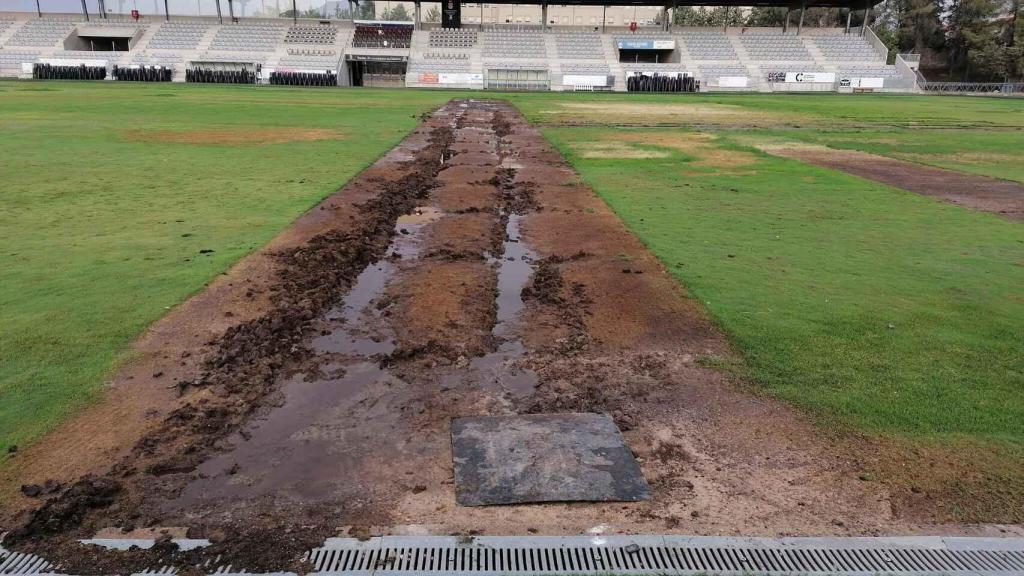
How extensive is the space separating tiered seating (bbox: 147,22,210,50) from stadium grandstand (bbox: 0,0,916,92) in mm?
171

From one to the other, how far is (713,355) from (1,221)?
11096 millimetres

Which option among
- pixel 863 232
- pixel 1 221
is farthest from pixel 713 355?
pixel 1 221

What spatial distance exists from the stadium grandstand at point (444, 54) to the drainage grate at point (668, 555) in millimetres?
60355

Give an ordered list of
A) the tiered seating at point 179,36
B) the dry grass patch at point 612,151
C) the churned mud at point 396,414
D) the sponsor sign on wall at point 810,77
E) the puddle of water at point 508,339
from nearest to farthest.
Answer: the churned mud at point 396,414, the puddle of water at point 508,339, the dry grass patch at point 612,151, the sponsor sign on wall at point 810,77, the tiered seating at point 179,36

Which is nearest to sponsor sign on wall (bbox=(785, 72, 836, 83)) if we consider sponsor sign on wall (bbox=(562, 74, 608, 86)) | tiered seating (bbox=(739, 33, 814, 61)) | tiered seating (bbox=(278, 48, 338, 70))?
tiered seating (bbox=(739, 33, 814, 61))

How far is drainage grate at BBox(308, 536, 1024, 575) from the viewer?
374cm

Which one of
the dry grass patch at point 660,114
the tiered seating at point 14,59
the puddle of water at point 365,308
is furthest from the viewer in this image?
the tiered seating at point 14,59

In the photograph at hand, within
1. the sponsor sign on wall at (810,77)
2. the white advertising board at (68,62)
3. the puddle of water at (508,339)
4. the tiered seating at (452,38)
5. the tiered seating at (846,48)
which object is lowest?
the puddle of water at (508,339)

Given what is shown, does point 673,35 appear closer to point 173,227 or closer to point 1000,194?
point 1000,194

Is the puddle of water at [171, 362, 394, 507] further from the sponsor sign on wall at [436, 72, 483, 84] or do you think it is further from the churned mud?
the sponsor sign on wall at [436, 72, 483, 84]

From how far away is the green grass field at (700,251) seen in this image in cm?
577

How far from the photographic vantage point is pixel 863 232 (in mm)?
11445

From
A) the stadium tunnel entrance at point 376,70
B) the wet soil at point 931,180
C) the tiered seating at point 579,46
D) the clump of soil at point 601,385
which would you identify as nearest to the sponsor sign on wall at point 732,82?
the tiered seating at point 579,46

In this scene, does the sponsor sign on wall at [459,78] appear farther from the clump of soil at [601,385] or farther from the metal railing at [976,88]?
the clump of soil at [601,385]
